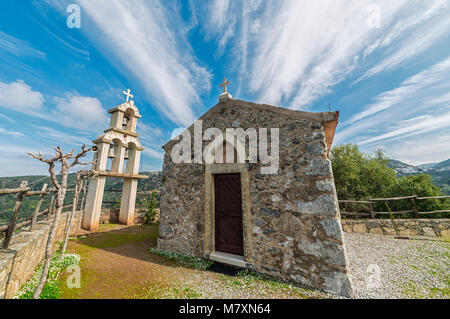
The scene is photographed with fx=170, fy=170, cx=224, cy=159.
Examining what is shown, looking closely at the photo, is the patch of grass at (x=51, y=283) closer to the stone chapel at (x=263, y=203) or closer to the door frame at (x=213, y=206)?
the stone chapel at (x=263, y=203)

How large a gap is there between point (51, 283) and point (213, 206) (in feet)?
11.8

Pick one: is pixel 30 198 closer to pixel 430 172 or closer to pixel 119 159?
pixel 119 159

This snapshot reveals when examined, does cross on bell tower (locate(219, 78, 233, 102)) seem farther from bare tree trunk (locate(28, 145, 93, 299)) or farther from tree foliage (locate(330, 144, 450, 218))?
tree foliage (locate(330, 144, 450, 218))

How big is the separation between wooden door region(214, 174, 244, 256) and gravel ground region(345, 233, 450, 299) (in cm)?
264

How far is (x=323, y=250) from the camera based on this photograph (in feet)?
11.0

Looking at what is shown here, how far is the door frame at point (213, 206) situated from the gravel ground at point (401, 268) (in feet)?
7.31

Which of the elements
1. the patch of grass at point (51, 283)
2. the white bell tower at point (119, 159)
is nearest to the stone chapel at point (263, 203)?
the patch of grass at point (51, 283)

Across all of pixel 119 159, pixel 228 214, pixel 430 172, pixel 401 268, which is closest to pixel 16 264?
pixel 228 214

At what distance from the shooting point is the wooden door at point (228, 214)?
4598mm

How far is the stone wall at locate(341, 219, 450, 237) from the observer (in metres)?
7.48

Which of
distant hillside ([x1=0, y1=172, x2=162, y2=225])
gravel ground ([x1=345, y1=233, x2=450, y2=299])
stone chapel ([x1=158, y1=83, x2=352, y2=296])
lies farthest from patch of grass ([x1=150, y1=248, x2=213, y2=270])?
gravel ground ([x1=345, y1=233, x2=450, y2=299])

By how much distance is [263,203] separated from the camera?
4.12m
